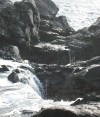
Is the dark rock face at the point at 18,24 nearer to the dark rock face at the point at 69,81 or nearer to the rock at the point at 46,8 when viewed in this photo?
the rock at the point at 46,8

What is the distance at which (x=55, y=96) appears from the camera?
1246 inches

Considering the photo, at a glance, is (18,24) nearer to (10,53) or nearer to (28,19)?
(28,19)

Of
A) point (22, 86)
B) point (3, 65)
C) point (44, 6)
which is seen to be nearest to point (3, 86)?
point (22, 86)

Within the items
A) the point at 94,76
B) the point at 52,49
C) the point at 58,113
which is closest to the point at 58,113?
the point at 58,113

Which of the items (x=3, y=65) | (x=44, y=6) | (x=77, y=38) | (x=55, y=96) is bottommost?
(x=55, y=96)

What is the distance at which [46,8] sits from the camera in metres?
54.0

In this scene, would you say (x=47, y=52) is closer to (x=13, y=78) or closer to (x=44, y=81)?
(x=44, y=81)

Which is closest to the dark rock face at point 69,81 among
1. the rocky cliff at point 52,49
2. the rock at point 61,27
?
the rocky cliff at point 52,49

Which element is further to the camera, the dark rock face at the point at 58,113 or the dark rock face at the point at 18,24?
the dark rock face at the point at 18,24

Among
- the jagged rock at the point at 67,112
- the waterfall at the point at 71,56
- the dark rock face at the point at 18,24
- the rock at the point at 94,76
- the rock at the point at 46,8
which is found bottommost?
the jagged rock at the point at 67,112

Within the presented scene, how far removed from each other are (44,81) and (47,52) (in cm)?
717

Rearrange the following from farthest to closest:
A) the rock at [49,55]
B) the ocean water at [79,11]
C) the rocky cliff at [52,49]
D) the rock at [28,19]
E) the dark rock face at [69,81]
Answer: the ocean water at [79,11] < the rock at [28,19] < the rock at [49,55] < the rocky cliff at [52,49] < the dark rock face at [69,81]

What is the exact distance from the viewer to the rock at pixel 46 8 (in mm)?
51931

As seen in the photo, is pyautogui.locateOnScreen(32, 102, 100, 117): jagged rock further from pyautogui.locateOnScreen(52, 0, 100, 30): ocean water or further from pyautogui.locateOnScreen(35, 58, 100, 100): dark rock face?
pyautogui.locateOnScreen(52, 0, 100, 30): ocean water
